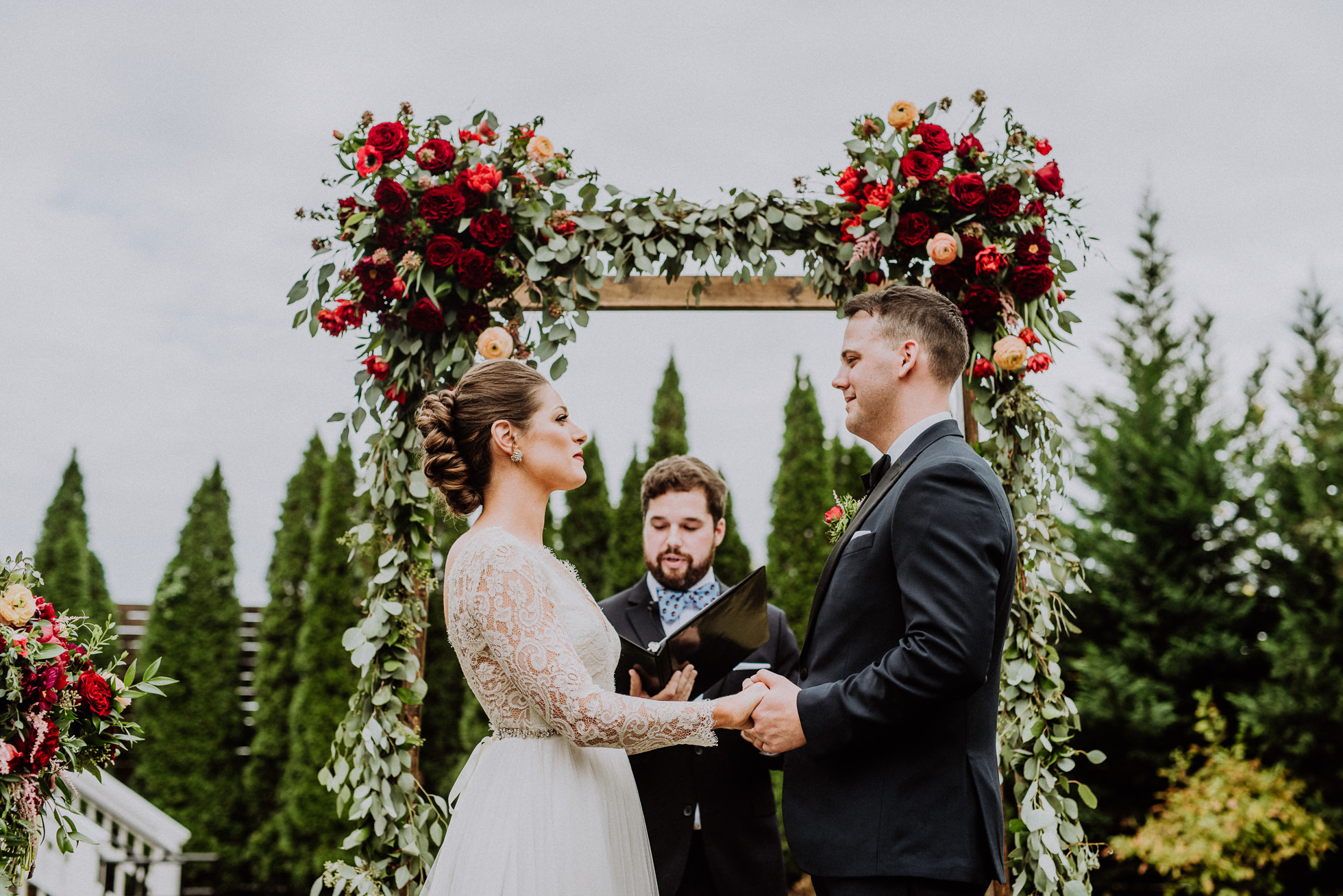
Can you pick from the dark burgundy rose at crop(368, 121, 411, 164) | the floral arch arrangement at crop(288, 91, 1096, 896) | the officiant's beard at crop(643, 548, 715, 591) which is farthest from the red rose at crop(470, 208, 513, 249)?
the officiant's beard at crop(643, 548, 715, 591)

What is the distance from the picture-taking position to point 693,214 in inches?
124

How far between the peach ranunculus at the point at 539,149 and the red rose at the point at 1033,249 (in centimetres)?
163

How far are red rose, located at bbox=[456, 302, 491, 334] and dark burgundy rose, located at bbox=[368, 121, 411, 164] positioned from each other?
535 mm

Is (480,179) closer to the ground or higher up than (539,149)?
closer to the ground

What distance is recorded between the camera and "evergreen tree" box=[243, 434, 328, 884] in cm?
743

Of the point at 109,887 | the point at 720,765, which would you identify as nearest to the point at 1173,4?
the point at 720,765

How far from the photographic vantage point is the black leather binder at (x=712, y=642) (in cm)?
214

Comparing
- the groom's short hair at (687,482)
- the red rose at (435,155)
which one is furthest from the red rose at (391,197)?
the groom's short hair at (687,482)

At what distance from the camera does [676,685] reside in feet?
7.69

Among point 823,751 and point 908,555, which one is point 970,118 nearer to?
point 908,555

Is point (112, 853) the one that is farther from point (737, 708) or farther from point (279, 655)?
point (737, 708)

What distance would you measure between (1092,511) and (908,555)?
6.96 metres

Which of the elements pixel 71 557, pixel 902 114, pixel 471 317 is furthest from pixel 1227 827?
pixel 71 557

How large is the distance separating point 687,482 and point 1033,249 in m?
1.43
